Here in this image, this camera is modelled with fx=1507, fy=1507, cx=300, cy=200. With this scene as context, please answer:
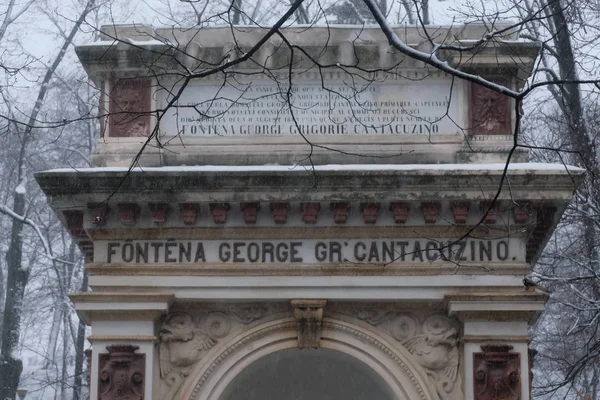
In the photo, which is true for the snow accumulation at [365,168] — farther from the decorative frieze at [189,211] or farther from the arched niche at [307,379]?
the arched niche at [307,379]

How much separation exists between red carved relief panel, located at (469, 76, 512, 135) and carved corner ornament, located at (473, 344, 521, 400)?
2619 mm

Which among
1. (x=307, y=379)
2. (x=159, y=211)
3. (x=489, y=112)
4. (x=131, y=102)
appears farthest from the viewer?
(x=307, y=379)

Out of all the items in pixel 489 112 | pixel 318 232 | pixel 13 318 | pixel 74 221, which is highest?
pixel 13 318

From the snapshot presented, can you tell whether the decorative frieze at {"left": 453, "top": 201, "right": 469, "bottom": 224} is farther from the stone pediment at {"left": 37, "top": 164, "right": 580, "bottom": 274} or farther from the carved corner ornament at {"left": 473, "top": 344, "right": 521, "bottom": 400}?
the carved corner ornament at {"left": 473, "top": 344, "right": 521, "bottom": 400}

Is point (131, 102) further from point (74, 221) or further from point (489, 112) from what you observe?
point (489, 112)

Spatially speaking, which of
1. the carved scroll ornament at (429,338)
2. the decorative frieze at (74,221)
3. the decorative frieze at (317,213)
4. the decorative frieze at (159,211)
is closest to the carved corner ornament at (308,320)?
the carved scroll ornament at (429,338)

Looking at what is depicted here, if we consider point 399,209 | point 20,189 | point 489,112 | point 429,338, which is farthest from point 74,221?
point 20,189

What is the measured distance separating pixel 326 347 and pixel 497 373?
2.02 metres

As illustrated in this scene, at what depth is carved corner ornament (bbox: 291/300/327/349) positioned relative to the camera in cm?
1744

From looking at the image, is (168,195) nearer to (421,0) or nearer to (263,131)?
(263,131)

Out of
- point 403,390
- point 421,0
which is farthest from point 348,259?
point 421,0

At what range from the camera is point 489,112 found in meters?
18.1

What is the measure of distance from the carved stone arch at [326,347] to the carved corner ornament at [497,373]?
1.88ft

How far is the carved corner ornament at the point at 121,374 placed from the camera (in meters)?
17.3
